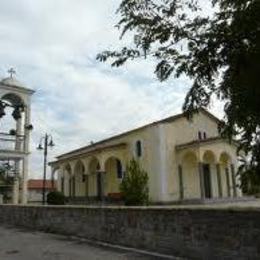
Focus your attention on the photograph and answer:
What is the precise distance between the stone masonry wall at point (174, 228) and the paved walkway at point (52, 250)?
1.52ft

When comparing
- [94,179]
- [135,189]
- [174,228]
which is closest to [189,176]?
[94,179]

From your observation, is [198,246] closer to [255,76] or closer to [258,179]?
[258,179]

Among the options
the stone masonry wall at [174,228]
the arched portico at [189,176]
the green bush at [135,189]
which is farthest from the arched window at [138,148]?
the stone masonry wall at [174,228]

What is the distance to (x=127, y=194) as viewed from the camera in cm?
2536

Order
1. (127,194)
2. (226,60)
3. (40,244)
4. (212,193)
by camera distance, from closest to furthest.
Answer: (226,60) → (40,244) → (127,194) → (212,193)

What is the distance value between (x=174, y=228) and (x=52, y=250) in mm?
3927

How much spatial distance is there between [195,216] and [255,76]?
5.14 meters

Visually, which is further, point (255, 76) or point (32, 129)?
point (32, 129)

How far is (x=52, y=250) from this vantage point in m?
13.2

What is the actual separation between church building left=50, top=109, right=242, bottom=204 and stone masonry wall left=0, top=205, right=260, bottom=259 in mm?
19973

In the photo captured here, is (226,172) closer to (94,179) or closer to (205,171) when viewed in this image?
(205,171)

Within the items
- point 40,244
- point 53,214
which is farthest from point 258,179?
point 53,214

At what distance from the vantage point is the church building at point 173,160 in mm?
36344

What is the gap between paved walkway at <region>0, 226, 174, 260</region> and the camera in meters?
12.0
